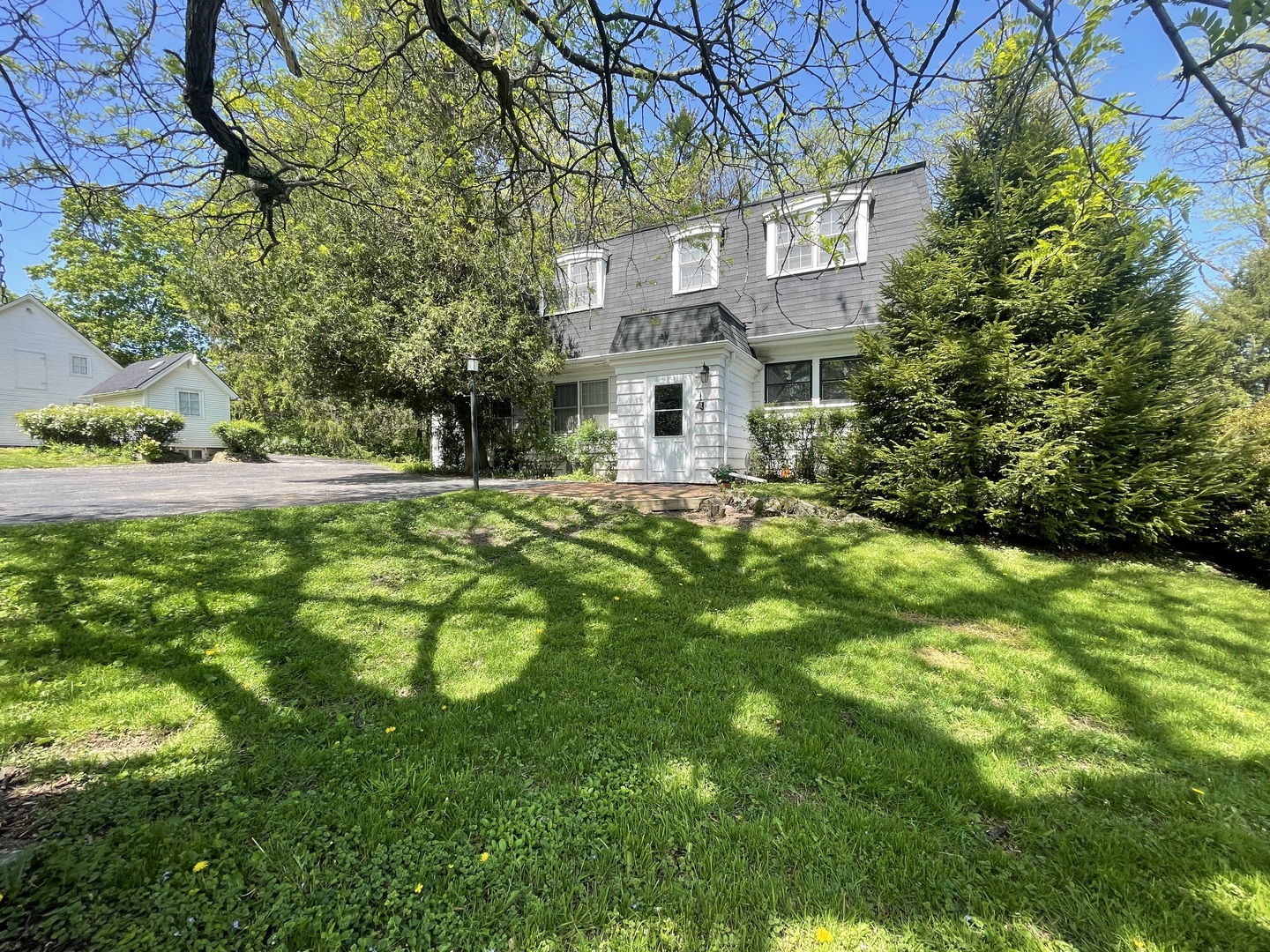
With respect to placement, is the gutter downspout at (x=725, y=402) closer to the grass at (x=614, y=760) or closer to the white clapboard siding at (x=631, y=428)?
the white clapboard siding at (x=631, y=428)

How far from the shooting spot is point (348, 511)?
618 cm

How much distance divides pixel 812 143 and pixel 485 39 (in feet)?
7.85

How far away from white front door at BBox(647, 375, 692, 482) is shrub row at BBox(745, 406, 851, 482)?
147cm

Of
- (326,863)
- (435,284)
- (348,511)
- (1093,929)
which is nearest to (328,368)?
(435,284)

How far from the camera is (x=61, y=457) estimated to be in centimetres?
1448

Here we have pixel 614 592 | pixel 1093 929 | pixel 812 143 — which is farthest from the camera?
pixel 614 592

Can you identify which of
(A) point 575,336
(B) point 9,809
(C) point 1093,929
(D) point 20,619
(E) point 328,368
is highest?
(A) point 575,336

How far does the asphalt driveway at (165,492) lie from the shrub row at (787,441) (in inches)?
188

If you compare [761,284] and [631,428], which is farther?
[761,284]

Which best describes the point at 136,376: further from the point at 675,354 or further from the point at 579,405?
the point at 675,354

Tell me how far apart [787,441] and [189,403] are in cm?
2668

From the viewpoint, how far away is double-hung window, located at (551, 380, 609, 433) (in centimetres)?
1207

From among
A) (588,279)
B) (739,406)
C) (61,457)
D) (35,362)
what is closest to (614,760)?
(739,406)

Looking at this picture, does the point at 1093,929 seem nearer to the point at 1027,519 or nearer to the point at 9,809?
the point at 9,809
